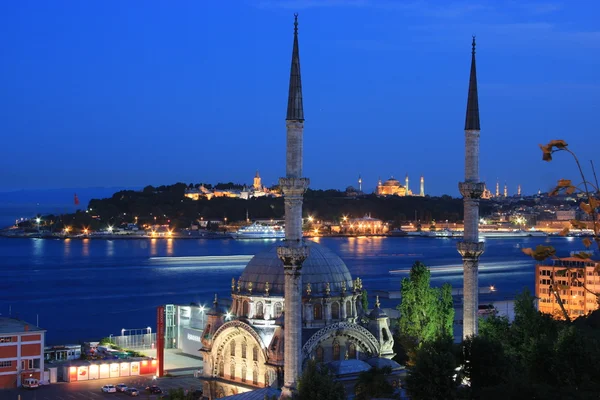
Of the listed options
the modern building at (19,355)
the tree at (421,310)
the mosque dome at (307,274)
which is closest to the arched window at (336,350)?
the mosque dome at (307,274)

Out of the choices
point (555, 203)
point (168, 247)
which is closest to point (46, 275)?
point (168, 247)

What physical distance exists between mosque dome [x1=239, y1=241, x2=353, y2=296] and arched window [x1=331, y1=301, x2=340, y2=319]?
0.22 m

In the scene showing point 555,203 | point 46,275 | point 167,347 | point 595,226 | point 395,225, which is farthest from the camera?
point 555,203

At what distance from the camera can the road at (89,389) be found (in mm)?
19828

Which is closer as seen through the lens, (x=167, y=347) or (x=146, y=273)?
(x=167, y=347)

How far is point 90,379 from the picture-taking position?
859 inches

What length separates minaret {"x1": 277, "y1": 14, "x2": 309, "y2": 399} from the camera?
42.8ft

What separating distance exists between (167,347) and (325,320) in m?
7.40

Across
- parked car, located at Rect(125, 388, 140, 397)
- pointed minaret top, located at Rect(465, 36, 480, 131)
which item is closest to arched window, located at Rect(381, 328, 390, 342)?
pointed minaret top, located at Rect(465, 36, 480, 131)

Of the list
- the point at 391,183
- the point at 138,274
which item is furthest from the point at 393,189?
the point at 138,274

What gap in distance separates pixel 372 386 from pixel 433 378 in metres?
2.66

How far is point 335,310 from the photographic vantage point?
59.1ft

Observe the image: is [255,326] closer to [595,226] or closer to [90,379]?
[90,379]

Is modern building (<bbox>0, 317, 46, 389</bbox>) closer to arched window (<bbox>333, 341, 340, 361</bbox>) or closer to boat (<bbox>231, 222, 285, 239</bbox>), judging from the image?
arched window (<bbox>333, 341, 340, 361</bbox>)
